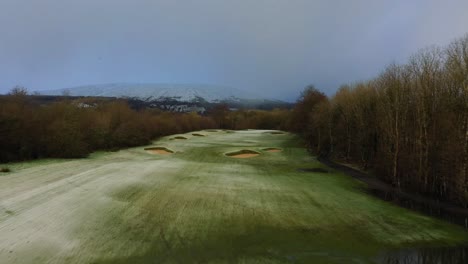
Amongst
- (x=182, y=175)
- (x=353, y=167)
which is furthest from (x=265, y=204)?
(x=353, y=167)

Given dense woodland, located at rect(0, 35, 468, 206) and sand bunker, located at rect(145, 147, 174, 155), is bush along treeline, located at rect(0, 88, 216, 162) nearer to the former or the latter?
dense woodland, located at rect(0, 35, 468, 206)

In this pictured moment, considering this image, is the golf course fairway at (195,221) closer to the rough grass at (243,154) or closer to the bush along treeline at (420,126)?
the bush along treeline at (420,126)

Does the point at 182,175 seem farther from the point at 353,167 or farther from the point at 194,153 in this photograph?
the point at 353,167

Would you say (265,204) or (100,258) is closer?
(100,258)

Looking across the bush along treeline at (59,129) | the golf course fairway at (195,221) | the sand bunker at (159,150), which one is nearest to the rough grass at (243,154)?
the sand bunker at (159,150)

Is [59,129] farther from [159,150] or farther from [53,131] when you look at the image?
[159,150]

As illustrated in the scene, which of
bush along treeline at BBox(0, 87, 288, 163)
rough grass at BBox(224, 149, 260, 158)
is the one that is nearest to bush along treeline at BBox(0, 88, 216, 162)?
bush along treeline at BBox(0, 87, 288, 163)
